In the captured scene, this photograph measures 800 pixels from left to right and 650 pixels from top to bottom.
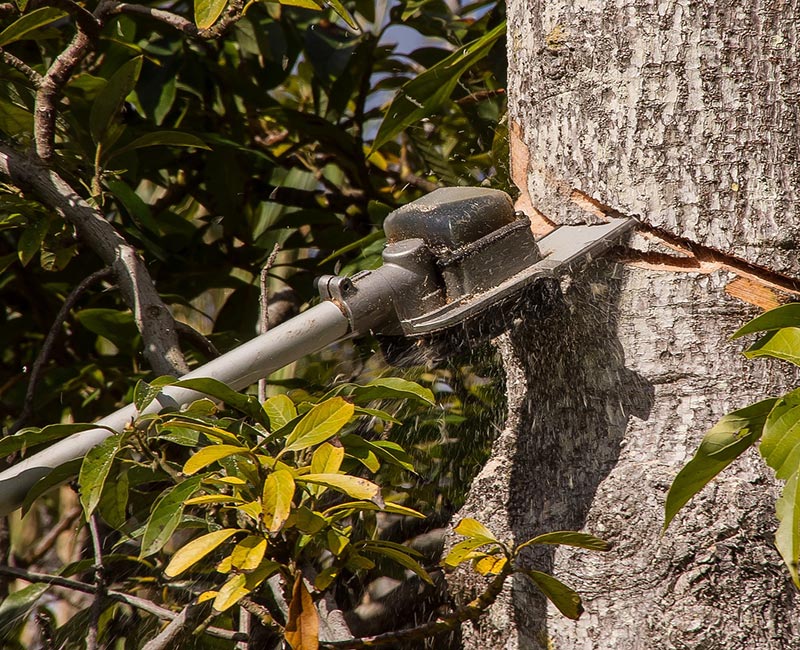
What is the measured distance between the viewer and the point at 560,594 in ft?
3.29

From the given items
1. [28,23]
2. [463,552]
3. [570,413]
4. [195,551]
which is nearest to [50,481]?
[195,551]

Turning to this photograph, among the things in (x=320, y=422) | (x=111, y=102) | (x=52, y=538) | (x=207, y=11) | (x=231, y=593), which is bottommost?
(x=52, y=538)

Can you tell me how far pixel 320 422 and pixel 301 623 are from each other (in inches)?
8.1

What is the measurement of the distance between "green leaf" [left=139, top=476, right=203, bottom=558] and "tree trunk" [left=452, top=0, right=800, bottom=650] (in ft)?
1.44

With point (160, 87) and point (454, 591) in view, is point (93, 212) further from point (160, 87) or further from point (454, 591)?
point (454, 591)

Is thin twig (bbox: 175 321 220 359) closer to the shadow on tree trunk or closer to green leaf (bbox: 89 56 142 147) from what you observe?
green leaf (bbox: 89 56 142 147)

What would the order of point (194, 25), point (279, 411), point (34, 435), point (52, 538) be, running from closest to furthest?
point (34, 435) → point (279, 411) → point (194, 25) → point (52, 538)

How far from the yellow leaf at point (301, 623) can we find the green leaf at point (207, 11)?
0.74m

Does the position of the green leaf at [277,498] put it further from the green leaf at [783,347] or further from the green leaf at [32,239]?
the green leaf at [32,239]

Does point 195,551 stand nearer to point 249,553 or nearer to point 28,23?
point 249,553

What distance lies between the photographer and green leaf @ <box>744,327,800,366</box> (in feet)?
2.80

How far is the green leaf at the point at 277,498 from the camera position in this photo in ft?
2.79

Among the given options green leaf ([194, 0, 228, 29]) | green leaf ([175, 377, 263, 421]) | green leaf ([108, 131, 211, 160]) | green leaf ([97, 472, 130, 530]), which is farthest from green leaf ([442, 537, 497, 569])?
green leaf ([108, 131, 211, 160])

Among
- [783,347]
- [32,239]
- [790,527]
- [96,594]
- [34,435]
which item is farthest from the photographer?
[32,239]
